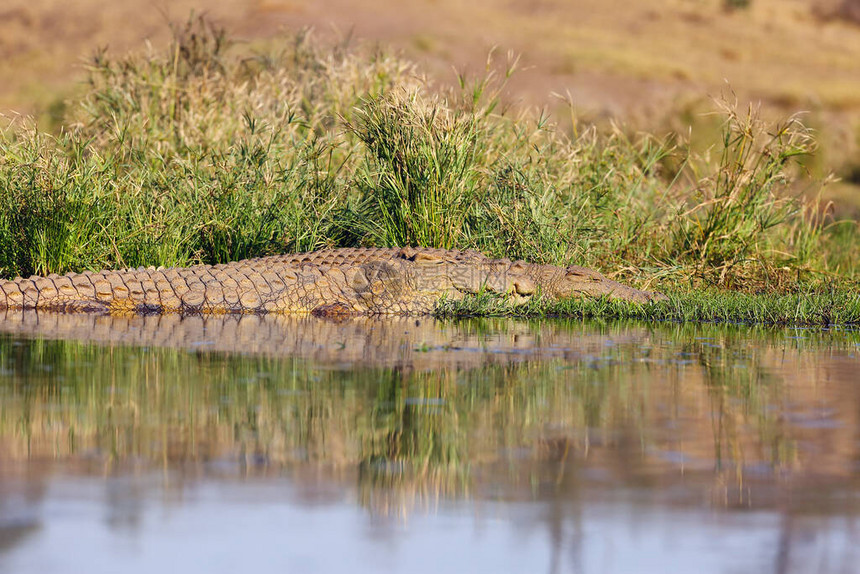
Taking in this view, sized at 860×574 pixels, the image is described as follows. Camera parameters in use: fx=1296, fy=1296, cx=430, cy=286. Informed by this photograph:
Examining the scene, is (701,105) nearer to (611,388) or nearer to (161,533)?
(611,388)

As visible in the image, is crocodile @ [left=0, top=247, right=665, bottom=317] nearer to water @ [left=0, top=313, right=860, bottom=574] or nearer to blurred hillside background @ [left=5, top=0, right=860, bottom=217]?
water @ [left=0, top=313, right=860, bottom=574]

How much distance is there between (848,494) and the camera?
177 inches

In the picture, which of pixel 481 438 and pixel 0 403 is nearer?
pixel 481 438

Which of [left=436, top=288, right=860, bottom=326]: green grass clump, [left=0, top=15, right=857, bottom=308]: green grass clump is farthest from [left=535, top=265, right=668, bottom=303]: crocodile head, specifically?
[left=0, top=15, right=857, bottom=308]: green grass clump

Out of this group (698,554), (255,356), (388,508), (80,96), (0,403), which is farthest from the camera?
(80,96)

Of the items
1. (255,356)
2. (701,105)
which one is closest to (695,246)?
(255,356)

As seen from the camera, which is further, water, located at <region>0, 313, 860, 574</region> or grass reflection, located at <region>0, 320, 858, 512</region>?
grass reflection, located at <region>0, 320, 858, 512</region>

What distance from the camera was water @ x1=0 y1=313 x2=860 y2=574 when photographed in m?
3.85

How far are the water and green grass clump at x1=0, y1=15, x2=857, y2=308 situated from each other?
142 inches

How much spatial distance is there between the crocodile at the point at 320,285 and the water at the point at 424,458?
7.51 feet

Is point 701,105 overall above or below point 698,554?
above

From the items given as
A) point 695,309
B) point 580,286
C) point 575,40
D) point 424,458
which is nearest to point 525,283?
point 580,286

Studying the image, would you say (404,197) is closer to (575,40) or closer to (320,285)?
(320,285)

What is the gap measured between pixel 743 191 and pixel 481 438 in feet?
28.1
